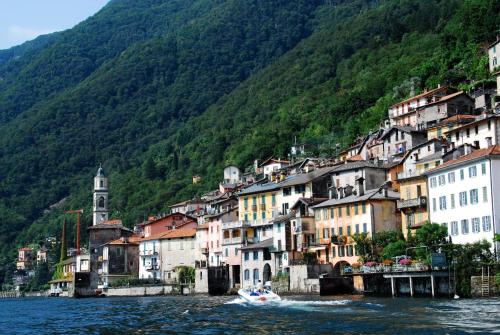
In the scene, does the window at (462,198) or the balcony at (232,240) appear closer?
the window at (462,198)

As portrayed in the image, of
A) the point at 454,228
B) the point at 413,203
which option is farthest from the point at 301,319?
the point at 413,203

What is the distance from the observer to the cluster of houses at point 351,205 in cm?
8019

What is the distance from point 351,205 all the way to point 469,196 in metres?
18.6

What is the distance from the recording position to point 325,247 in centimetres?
9656

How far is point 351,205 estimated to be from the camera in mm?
94375

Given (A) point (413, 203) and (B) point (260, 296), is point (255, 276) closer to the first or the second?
(B) point (260, 296)

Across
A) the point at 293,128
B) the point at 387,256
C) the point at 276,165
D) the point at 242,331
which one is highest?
the point at 293,128

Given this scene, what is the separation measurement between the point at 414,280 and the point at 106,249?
280 feet

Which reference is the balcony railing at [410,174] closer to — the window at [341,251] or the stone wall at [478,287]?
the window at [341,251]

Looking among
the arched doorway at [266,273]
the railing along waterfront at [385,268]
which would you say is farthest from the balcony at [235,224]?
the railing along waterfront at [385,268]

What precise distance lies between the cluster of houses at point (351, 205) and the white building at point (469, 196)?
0.30 ft

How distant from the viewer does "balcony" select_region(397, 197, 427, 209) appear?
289ft

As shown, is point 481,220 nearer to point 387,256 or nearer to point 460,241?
point 460,241

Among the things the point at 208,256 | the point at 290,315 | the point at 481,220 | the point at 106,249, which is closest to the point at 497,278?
the point at 481,220
